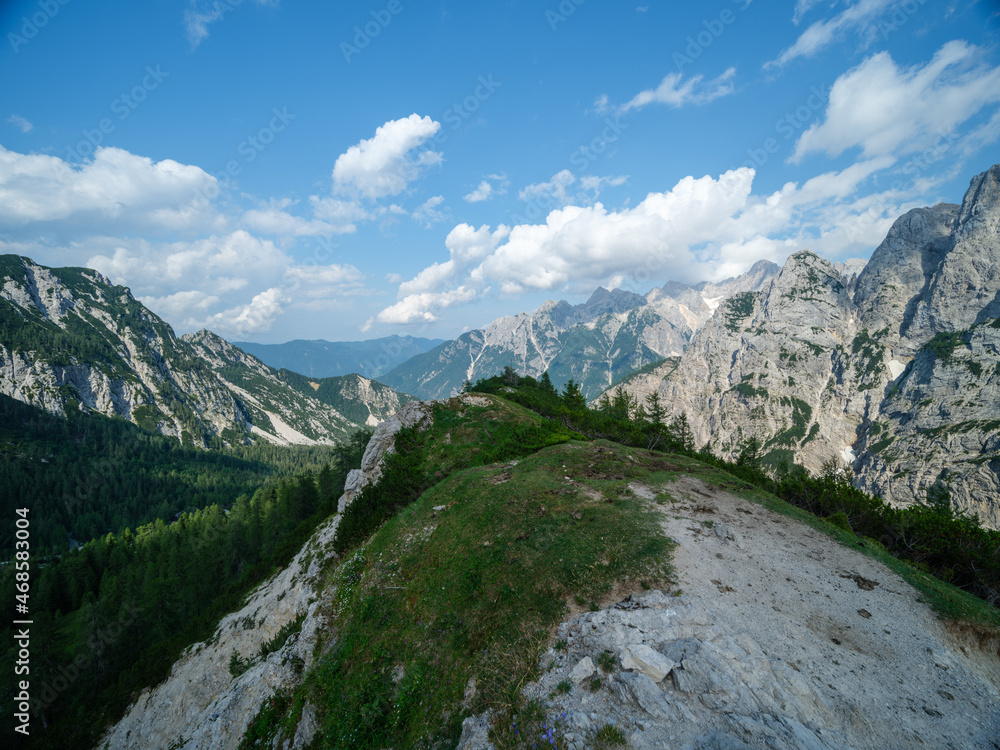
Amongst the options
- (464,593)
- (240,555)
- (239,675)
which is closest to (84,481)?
(240,555)

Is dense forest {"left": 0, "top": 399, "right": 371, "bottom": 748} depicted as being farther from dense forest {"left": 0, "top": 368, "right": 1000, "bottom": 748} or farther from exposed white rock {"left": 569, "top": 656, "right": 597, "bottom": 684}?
exposed white rock {"left": 569, "top": 656, "right": 597, "bottom": 684}

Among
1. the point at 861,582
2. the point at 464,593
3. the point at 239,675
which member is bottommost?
the point at 239,675

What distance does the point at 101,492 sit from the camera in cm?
14262

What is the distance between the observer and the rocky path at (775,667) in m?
10.3

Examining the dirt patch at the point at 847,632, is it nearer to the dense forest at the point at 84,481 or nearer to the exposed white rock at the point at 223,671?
the exposed white rock at the point at 223,671

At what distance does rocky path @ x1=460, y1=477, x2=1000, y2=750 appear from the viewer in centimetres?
1027

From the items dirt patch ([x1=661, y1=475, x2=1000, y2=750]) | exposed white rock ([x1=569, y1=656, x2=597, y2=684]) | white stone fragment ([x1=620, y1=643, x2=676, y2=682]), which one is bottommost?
dirt patch ([x1=661, y1=475, x2=1000, y2=750])

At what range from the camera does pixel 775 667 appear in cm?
1204

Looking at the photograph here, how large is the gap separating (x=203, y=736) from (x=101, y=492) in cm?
18597

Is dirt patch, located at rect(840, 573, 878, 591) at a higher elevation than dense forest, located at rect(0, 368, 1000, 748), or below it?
higher

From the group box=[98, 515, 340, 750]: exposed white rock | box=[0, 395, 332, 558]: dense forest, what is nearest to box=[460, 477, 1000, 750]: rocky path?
box=[98, 515, 340, 750]: exposed white rock

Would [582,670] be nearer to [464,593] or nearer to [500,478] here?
[464,593]

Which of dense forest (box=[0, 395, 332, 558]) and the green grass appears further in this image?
dense forest (box=[0, 395, 332, 558])

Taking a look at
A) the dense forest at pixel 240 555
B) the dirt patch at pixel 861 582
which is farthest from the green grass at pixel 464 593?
the dense forest at pixel 240 555
